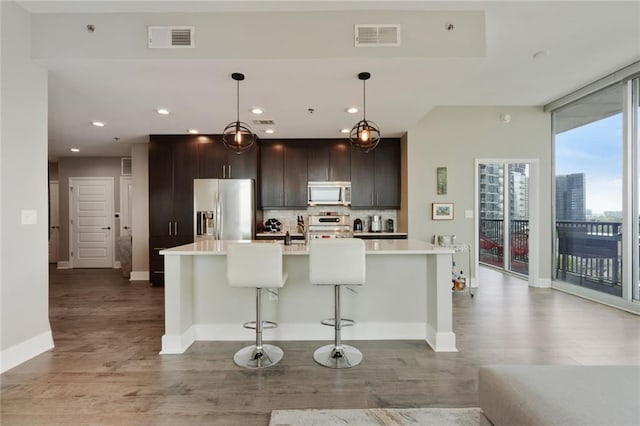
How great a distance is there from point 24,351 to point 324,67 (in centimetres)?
338

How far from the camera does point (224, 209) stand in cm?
495

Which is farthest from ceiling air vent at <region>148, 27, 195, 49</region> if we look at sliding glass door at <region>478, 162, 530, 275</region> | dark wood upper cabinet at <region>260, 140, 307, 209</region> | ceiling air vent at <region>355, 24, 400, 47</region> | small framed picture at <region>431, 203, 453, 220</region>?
sliding glass door at <region>478, 162, 530, 275</region>

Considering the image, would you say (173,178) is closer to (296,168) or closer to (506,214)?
(296,168)

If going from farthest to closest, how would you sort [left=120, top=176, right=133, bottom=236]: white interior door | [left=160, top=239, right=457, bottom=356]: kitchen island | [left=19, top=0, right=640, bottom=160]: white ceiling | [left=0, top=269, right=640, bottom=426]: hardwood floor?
[left=120, top=176, right=133, bottom=236]: white interior door → [left=160, top=239, right=457, bottom=356]: kitchen island → [left=19, top=0, right=640, bottom=160]: white ceiling → [left=0, top=269, right=640, bottom=426]: hardwood floor

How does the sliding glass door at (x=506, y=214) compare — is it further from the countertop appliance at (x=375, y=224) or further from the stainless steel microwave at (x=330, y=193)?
the stainless steel microwave at (x=330, y=193)

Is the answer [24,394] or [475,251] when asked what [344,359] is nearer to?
[24,394]

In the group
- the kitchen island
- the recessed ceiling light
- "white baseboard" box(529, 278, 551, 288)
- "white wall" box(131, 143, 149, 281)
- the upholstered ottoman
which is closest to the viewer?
the upholstered ottoman

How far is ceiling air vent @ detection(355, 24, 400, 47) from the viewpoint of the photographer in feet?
8.07

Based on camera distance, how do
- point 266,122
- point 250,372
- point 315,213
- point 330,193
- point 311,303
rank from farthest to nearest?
point 315,213
point 330,193
point 266,122
point 311,303
point 250,372

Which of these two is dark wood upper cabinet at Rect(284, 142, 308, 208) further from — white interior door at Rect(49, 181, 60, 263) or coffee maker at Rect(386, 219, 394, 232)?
white interior door at Rect(49, 181, 60, 263)

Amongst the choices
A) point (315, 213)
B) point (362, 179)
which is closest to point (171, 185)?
point (315, 213)

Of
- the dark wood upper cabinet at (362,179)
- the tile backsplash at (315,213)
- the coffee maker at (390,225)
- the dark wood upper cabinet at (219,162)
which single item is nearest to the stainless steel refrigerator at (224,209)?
the dark wood upper cabinet at (219,162)

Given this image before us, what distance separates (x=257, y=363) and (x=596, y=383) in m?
2.03

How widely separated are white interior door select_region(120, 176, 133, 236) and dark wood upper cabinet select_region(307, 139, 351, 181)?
4446mm
